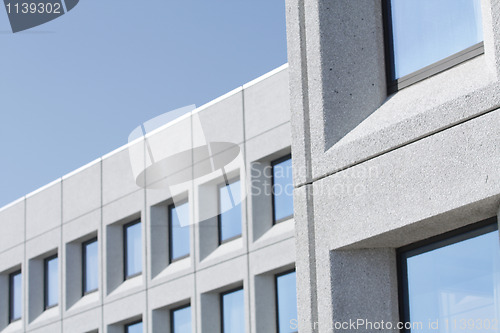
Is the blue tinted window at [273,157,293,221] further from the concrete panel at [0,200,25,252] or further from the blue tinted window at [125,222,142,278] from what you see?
the concrete panel at [0,200,25,252]

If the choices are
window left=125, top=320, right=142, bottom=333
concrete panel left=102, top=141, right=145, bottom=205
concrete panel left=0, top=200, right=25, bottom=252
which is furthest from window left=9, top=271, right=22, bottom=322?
window left=125, top=320, right=142, bottom=333

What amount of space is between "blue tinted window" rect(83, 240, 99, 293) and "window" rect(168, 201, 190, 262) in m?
3.49

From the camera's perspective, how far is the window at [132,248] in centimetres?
2670

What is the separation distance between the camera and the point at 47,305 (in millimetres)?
30031

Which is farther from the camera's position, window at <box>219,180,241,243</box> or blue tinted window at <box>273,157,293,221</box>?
window at <box>219,180,241,243</box>

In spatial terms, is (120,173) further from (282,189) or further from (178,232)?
(282,189)

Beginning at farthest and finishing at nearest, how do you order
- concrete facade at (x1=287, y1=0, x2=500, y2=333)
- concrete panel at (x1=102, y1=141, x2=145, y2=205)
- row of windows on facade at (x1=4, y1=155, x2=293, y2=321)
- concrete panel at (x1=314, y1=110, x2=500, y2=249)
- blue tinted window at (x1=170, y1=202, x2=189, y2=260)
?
concrete panel at (x1=102, y1=141, x2=145, y2=205) → blue tinted window at (x1=170, y1=202, x2=189, y2=260) → row of windows on facade at (x1=4, y1=155, x2=293, y2=321) → concrete facade at (x1=287, y1=0, x2=500, y2=333) → concrete panel at (x1=314, y1=110, x2=500, y2=249)

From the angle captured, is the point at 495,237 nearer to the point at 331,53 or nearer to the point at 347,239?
the point at 347,239

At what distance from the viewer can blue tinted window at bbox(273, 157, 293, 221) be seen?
22.4 m

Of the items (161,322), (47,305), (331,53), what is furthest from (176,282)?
(331,53)

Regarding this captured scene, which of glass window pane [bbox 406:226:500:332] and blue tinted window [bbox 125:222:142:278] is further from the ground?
blue tinted window [bbox 125:222:142:278]

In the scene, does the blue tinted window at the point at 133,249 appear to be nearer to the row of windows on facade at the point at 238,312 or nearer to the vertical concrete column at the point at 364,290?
the row of windows on facade at the point at 238,312

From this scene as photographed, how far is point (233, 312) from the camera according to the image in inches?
922

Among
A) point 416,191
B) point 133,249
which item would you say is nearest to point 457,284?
point 416,191
